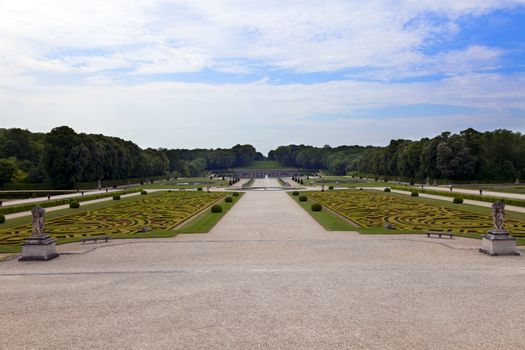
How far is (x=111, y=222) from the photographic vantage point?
28562 millimetres

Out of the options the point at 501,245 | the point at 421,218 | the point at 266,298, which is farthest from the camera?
the point at 421,218

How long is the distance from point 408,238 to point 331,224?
235 inches

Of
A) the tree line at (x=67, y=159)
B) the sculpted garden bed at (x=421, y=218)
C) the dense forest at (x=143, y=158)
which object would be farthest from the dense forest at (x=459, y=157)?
the tree line at (x=67, y=159)

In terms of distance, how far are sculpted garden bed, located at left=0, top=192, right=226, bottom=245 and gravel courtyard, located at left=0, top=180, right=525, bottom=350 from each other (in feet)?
18.9

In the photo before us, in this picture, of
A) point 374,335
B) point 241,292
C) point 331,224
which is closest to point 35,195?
point 331,224

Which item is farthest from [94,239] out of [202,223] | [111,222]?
[111,222]

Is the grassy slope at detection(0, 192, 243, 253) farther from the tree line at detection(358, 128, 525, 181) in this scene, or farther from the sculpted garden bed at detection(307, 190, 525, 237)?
the tree line at detection(358, 128, 525, 181)

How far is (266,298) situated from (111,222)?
65.0ft

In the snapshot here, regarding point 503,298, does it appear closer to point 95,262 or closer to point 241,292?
point 241,292

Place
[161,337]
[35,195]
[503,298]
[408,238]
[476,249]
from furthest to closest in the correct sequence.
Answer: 1. [35,195]
2. [408,238]
3. [476,249]
4. [503,298]
5. [161,337]

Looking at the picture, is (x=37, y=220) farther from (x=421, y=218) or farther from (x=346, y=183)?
(x=346, y=183)

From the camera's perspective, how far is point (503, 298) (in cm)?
1122

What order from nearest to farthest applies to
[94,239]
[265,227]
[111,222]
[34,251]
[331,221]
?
1. [34,251]
2. [94,239]
3. [265,227]
4. [331,221]
5. [111,222]

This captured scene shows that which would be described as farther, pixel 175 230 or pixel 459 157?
pixel 459 157
